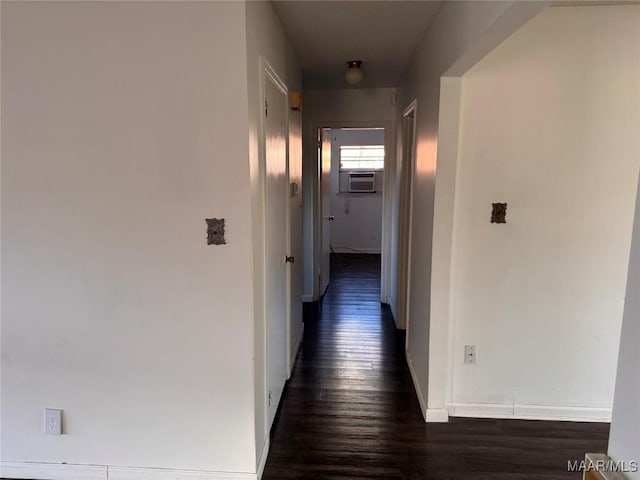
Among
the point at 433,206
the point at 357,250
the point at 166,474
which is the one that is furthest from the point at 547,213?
the point at 357,250

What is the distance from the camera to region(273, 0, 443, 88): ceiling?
2.27 m

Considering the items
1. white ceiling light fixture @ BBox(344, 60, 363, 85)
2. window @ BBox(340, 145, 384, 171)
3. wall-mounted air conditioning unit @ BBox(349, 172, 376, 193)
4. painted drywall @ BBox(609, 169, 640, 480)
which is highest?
white ceiling light fixture @ BBox(344, 60, 363, 85)

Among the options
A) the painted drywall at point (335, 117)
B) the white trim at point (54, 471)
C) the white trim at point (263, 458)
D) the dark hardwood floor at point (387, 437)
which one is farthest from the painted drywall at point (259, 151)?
the painted drywall at point (335, 117)

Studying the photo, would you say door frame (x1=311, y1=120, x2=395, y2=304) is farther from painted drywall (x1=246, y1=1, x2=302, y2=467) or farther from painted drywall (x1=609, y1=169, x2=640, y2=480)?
painted drywall (x1=609, y1=169, x2=640, y2=480)

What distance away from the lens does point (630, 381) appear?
0.85 meters

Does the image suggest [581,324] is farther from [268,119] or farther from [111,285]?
[111,285]

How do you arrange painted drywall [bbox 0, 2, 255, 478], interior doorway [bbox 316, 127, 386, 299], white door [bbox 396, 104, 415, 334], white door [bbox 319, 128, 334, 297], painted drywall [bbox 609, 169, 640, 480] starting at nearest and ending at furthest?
1. painted drywall [bbox 609, 169, 640, 480]
2. painted drywall [bbox 0, 2, 255, 478]
3. white door [bbox 396, 104, 415, 334]
4. white door [bbox 319, 128, 334, 297]
5. interior doorway [bbox 316, 127, 386, 299]

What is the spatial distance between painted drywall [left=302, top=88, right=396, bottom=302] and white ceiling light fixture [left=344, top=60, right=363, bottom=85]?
90 cm

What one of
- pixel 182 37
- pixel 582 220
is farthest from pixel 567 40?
pixel 182 37

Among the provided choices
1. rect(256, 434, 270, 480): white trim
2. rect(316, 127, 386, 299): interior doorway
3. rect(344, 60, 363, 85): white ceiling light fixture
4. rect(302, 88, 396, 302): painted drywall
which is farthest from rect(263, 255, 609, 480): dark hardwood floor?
rect(316, 127, 386, 299): interior doorway

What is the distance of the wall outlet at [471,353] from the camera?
2.52 m

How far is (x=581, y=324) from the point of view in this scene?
244 centimetres

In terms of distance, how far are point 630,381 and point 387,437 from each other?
1718 millimetres

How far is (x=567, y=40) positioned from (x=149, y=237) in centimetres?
229
